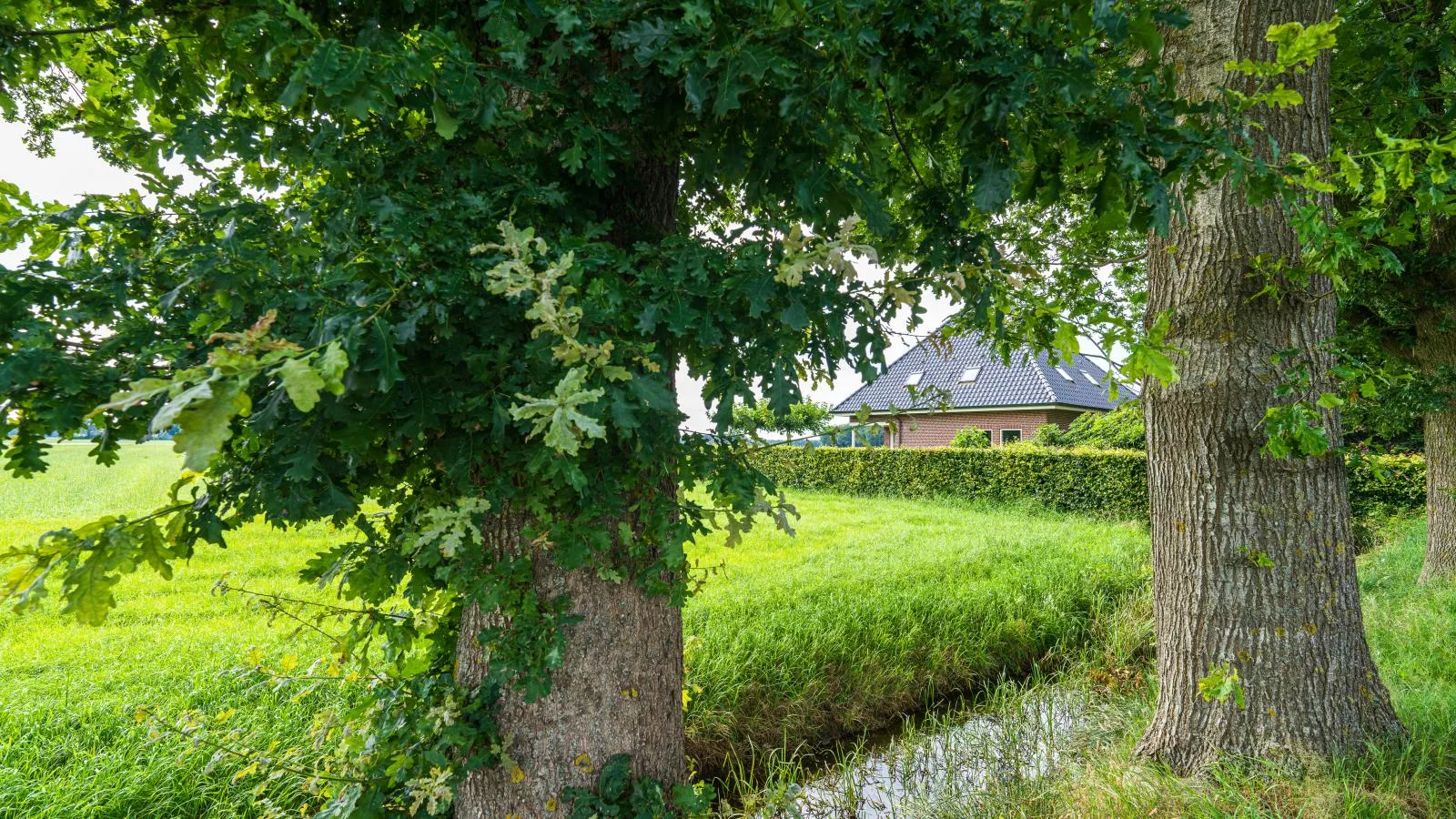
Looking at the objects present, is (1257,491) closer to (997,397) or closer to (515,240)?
(515,240)

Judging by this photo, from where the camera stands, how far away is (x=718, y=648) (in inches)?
185

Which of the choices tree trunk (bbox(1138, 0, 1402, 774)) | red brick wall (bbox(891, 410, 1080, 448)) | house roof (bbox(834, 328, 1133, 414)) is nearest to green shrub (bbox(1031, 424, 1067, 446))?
red brick wall (bbox(891, 410, 1080, 448))

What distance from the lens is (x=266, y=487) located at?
4.55 ft

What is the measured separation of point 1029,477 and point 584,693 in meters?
13.1

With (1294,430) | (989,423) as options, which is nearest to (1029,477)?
(989,423)

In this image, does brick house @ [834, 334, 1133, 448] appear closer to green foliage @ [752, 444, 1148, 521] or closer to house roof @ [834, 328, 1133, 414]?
house roof @ [834, 328, 1133, 414]

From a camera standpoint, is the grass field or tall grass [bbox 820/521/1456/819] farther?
the grass field

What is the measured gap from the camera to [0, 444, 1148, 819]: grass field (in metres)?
3.01

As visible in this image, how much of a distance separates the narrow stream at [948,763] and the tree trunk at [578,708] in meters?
1.50

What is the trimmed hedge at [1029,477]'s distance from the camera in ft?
31.4

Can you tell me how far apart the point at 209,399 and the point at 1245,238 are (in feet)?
11.3

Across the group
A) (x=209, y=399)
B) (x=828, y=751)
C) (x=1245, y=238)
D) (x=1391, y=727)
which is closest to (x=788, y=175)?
(x=209, y=399)

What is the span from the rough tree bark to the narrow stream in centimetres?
152

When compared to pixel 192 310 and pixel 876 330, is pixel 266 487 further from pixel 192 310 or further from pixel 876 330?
pixel 876 330
